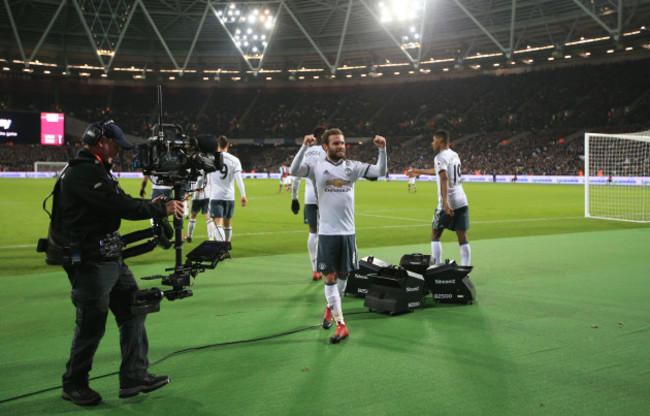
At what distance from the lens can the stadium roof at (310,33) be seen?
50.8 metres

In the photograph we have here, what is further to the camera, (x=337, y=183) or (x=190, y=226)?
(x=190, y=226)

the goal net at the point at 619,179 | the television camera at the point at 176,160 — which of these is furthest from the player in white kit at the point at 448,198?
the goal net at the point at 619,179

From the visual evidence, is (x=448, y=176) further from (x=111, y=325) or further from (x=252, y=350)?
(x=111, y=325)

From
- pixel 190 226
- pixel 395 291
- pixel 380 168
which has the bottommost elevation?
pixel 395 291

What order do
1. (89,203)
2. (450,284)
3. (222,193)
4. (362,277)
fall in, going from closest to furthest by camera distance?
1. (89,203)
2. (450,284)
3. (362,277)
4. (222,193)

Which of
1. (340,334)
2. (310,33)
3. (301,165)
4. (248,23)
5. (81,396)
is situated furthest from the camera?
(310,33)

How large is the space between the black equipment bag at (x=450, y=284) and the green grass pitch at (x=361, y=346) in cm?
17

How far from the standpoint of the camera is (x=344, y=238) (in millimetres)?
5871

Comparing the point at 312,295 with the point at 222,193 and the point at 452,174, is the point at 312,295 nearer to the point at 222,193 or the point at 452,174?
the point at 452,174

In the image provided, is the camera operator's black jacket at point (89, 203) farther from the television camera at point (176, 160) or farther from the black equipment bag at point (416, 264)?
the black equipment bag at point (416, 264)

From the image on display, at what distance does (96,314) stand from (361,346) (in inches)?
A: 103

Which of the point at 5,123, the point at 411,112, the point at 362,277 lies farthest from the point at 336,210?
the point at 411,112

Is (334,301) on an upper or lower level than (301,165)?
lower

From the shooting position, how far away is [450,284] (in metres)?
7.22
